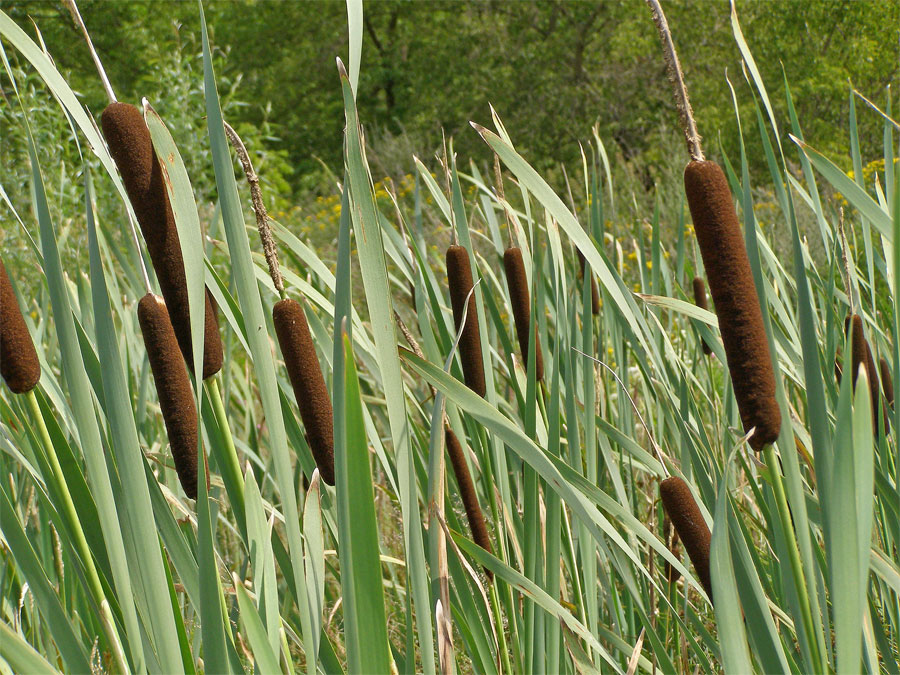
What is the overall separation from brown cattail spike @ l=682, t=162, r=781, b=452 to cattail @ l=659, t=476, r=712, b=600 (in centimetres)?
15

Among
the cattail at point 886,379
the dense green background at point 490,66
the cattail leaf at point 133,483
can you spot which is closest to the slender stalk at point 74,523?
the cattail leaf at point 133,483

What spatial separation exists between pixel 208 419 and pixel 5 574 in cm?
64

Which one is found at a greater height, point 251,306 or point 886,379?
point 251,306

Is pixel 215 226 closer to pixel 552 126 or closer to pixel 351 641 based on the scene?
pixel 351 641

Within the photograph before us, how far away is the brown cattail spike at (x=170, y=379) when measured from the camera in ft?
1.87

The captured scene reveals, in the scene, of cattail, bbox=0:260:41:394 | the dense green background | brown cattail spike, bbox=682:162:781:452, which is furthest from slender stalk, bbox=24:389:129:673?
the dense green background

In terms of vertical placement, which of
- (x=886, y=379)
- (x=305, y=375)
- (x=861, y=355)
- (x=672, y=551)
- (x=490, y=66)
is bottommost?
(x=672, y=551)

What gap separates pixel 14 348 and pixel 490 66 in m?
13.3

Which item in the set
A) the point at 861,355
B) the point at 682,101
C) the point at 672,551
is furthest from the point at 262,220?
the point at 672,551

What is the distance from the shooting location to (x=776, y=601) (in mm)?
1057

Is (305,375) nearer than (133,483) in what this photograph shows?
No

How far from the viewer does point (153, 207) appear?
1.72 ft

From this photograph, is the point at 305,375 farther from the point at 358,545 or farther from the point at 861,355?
the point at 861,355

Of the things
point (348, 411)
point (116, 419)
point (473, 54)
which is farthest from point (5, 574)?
point (473, 54)
